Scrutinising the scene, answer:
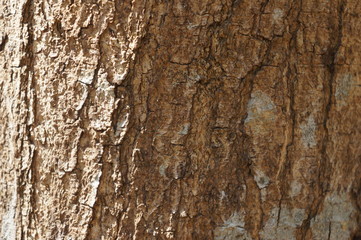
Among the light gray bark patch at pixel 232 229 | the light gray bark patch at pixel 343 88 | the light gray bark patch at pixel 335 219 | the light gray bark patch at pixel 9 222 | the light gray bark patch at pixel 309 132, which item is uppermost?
the light gray bark patch at pixel 343 88

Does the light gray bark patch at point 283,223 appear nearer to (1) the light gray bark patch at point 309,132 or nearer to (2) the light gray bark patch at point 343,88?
(1) the light gray bark patch at point 309,132

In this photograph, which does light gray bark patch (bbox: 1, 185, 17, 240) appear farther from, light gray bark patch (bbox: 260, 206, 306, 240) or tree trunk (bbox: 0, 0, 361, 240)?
light gray bark patch (bbox: 260, 206, 306, 240)

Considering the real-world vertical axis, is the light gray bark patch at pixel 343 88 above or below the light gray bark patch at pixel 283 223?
above

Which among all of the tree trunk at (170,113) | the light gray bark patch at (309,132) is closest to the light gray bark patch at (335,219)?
the tree trunk at (170,113)

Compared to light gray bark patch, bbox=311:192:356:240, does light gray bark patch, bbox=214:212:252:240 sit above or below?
below

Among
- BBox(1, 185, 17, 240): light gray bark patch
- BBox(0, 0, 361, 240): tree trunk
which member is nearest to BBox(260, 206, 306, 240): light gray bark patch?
BBox(0, 0, 361, 240): tree trunk

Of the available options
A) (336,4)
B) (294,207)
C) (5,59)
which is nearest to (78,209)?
(5,59)

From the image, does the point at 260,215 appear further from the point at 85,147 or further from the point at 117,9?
the point at 117,9

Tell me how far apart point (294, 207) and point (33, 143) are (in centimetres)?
68

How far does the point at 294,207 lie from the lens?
1354 mm

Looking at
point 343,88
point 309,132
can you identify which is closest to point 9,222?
point 309,132

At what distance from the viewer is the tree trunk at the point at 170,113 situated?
1242 mm

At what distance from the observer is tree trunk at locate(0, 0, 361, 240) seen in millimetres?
1242

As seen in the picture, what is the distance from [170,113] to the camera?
1258mm
